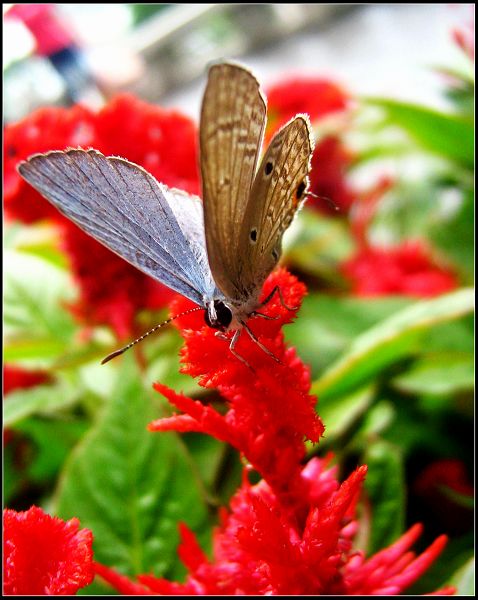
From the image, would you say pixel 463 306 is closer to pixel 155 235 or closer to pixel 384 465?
pixel 384 465

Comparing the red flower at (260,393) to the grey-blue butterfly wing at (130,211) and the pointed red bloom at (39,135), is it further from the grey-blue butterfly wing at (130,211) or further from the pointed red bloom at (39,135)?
the pointed red bloom at (39,135)

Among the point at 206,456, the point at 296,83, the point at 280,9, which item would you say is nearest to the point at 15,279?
the point at 206,456

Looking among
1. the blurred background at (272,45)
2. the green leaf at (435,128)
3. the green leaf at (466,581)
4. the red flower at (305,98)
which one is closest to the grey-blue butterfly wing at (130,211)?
the green leaf at (466,581)

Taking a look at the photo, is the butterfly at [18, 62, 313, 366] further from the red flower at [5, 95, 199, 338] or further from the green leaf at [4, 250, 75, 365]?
the green leaf at [4, 250, 75, 365]

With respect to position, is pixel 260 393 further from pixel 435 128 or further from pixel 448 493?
pixel 435 128

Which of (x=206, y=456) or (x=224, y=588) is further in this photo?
(x=206, y=456)

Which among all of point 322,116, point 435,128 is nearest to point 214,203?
point 435,128
